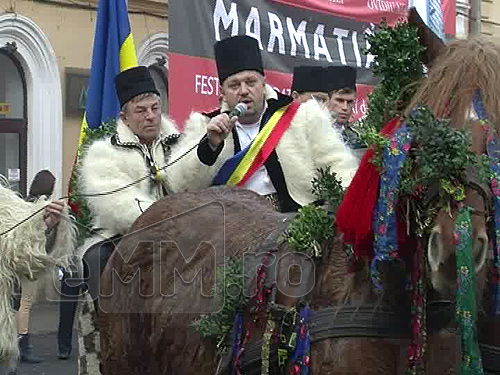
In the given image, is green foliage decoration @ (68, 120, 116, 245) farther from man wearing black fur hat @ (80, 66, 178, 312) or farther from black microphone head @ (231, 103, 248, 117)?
black microphone head @ (231, 103, 248, 117)

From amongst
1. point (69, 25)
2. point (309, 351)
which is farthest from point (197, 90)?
point (69, 25)

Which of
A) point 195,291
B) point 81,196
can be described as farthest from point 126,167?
point 195,291

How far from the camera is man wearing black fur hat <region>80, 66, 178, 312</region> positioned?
17.6 feet

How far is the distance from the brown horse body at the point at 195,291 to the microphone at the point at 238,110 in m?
0.39

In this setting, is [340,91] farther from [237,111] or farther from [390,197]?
[390,197]

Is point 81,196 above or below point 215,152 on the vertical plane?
below

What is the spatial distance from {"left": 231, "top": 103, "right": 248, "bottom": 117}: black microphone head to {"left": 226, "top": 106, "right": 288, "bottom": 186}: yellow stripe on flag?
0.46 ft

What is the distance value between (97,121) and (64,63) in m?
6.60

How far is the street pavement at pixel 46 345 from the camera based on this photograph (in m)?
9.42

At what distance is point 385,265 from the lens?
11.0 feet

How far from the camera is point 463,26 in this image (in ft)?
56.4

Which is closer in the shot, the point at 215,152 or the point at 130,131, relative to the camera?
the point at 215,152

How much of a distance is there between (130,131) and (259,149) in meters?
0.84

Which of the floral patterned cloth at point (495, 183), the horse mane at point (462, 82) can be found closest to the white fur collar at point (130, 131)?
the horse mane at point (462, 82)
